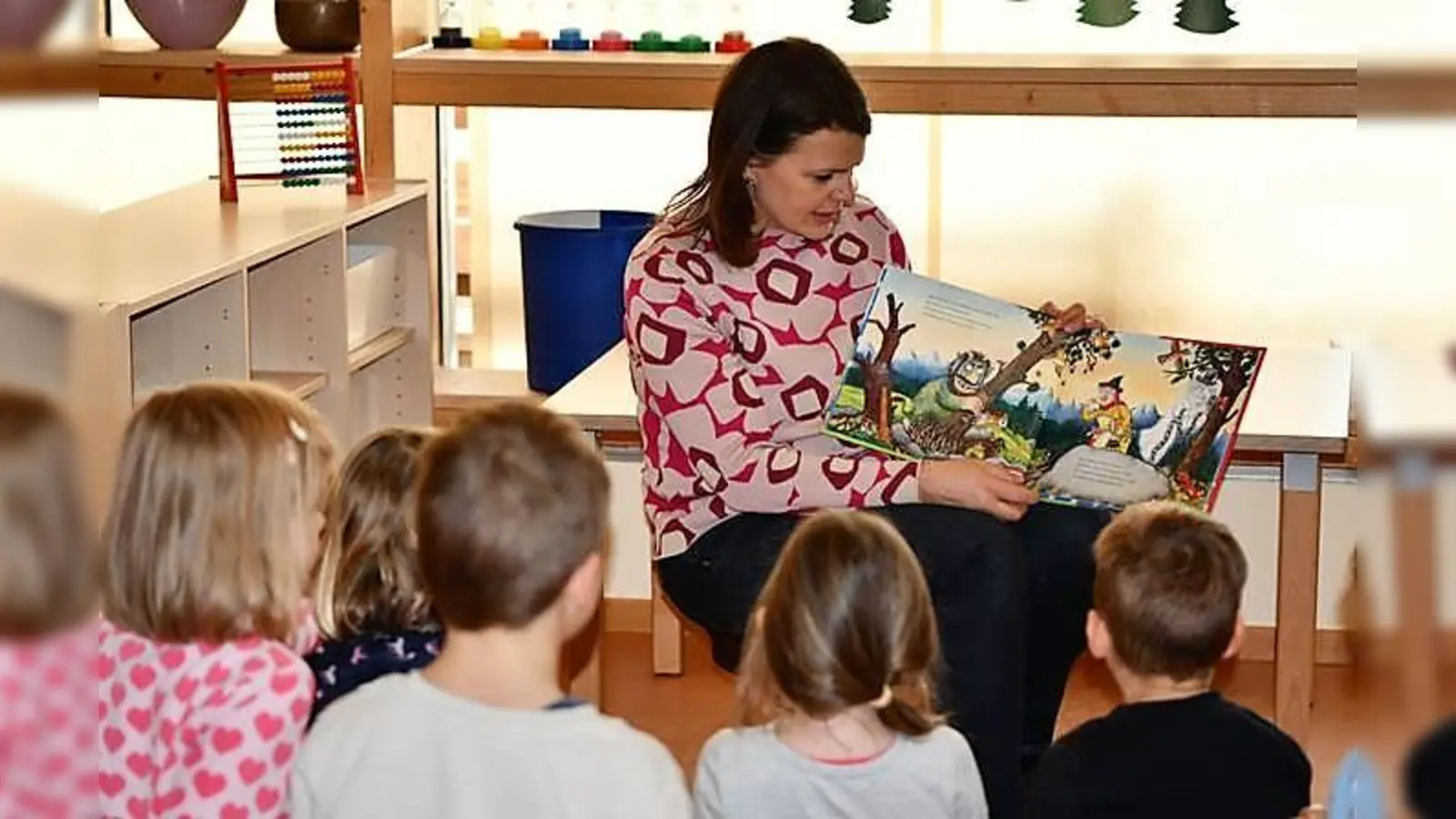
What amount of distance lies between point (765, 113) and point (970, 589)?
22.7 inches

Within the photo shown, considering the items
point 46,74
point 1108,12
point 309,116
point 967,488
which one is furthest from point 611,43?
point 46,74

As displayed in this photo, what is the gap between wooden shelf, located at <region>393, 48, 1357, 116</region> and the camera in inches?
124

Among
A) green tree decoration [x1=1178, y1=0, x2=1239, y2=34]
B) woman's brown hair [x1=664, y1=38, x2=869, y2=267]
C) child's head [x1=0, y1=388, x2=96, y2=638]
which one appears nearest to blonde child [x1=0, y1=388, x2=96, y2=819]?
child's head [x1=0, y1=388, x2=96, y2=638]

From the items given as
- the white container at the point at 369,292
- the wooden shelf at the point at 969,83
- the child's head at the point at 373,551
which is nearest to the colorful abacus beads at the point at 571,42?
the wooden shelf at the point at 969,83

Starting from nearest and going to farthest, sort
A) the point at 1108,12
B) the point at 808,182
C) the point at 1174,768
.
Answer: the point at 1174,768
the point at 808,182
the point at 1108,12

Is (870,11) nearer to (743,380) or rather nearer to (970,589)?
(743,380)

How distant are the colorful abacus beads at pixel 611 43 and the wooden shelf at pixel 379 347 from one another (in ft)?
1.98

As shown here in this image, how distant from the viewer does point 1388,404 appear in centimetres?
36

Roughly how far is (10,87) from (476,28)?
3.36m

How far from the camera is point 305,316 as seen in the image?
3.11 m

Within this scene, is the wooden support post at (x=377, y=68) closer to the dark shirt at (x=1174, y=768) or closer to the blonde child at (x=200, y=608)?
the blonde child at (x=200, y=608)

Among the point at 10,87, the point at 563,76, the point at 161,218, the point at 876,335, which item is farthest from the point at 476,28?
the point at 10,87

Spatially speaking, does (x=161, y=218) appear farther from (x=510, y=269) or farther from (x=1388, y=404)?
(x=1388, y=404)

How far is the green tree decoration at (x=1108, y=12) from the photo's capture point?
3.61 m
